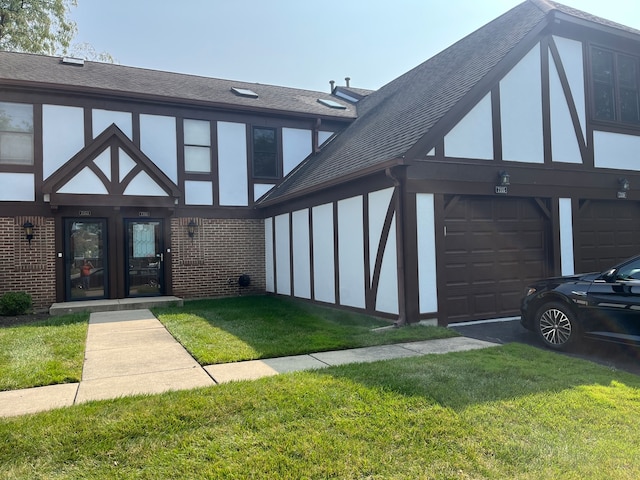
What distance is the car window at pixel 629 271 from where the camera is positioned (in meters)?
5.56

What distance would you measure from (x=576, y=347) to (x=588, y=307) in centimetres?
62

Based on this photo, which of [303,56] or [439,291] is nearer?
[439,291]

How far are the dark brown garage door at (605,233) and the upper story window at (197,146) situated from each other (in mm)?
9441

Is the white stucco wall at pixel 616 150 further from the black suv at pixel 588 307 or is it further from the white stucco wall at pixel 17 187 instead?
the white stucco wall at pixel 17 187

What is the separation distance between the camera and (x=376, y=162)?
7.85 metres

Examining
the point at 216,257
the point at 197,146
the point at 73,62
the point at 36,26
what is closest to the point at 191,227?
the point at 216,257

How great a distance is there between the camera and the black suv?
5406mm

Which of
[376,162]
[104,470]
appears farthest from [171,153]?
[104,470]

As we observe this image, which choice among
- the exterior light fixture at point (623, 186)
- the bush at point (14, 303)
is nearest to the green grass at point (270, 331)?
the bush at point (14, 303)

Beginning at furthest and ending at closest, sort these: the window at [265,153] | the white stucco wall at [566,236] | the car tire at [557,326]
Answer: the window at [265,153], the white stucco wall at [566,236], the car tire at [557,326]

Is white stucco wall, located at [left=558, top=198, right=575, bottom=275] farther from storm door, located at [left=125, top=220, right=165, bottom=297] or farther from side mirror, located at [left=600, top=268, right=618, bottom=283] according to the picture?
storm door, located at [left=125, top=220, right=165, bottom=297]

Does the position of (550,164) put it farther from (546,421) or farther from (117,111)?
(117,111)

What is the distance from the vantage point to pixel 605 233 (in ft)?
32.0

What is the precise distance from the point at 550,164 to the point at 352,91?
33.3ft
